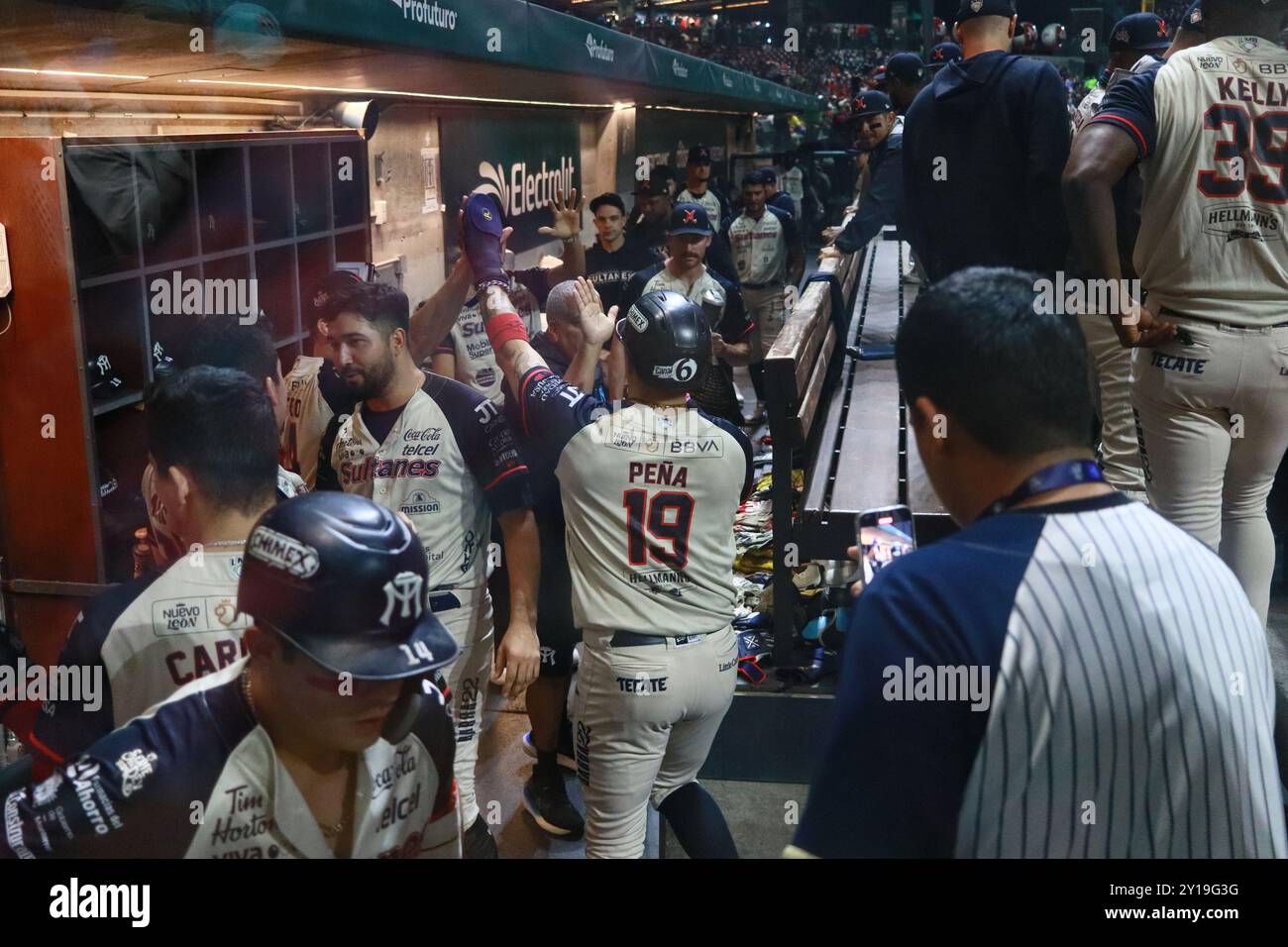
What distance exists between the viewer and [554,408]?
108 inches

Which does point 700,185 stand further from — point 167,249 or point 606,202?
point 167,249

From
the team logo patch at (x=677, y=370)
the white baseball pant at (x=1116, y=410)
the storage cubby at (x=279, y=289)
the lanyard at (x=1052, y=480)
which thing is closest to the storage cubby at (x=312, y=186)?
the storage cubby at (x=279, y=289)

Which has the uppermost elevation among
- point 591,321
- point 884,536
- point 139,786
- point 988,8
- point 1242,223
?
point 988,8

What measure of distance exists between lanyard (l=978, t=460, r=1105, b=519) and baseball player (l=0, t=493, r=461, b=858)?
75cm

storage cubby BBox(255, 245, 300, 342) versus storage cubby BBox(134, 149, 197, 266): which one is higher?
storage cubby BBox(134, 149, 197, 266)

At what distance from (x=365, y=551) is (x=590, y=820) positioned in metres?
1.55

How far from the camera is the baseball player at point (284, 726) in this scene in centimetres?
144

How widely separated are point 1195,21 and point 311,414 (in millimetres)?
2469

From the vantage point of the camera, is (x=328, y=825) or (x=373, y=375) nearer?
(x=328, y=825)

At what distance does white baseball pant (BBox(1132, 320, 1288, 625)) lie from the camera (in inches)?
109

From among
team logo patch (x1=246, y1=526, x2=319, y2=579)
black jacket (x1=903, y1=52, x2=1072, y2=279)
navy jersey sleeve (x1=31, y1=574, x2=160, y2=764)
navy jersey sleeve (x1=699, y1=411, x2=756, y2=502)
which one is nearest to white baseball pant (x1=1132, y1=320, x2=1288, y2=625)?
black jacket (x1=903, y1=52, x2=1072, y2=279)

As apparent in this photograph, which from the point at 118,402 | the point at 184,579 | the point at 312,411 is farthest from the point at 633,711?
the point at 118,402

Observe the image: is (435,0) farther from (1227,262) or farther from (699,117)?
(699,117)

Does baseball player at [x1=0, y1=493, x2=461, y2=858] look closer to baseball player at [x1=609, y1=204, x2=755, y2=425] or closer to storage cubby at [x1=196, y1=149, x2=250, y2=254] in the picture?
storage cubby at [x1=196, y1=149, x2=250, y2=254]
